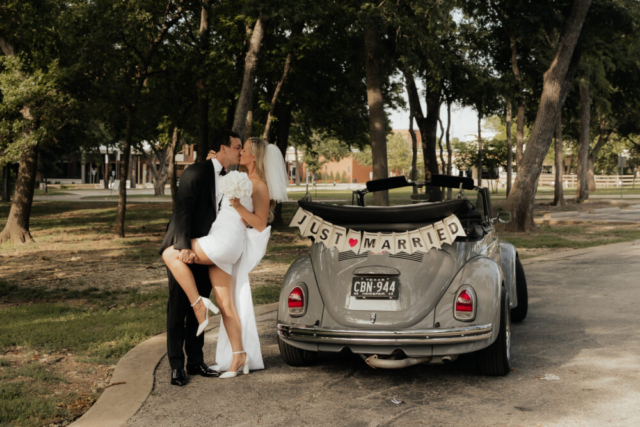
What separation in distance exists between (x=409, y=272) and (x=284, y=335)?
3.56 feet

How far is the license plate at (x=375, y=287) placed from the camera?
5.12 m

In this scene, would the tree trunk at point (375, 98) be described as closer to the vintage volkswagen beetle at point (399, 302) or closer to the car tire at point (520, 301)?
the car tire at point (520, 301)

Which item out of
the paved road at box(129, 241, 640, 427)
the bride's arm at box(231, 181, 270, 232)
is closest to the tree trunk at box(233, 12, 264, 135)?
the paved road at box(129, 241, 640, 427)

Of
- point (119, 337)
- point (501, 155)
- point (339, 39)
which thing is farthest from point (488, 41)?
point (119, 337)

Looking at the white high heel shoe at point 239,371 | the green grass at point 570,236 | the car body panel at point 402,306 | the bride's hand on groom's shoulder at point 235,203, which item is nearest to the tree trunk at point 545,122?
the green grass at point 570,236

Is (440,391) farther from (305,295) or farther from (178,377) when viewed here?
(178,377)

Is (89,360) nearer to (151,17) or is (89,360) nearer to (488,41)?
(151,17)

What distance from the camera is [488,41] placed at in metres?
24.7

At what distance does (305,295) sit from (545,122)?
14221 millimetres

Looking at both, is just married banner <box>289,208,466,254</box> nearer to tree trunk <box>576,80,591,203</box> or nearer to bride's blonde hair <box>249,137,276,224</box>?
bride's blonde hair <box>249,137,276,224</box>

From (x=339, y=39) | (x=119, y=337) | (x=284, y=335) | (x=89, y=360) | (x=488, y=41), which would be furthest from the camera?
(x=488, y=41)

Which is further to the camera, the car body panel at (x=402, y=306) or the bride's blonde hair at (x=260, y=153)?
the bride's blonde hair at (x=260, y=153)

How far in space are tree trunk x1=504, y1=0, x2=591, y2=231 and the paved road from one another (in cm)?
1149

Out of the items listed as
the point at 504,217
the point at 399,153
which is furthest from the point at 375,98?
the point at 399,153
